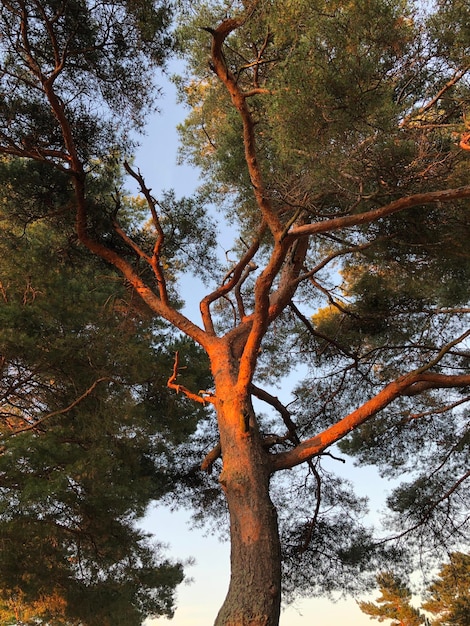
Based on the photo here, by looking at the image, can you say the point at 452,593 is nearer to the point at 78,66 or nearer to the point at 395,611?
the point at 395,611

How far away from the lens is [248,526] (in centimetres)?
340

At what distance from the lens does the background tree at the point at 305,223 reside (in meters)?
3.63

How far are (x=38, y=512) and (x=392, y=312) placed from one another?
416 centimetres

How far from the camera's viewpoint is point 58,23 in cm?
445

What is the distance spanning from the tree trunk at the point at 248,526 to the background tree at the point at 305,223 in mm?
12

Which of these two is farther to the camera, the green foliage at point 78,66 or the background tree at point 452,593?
the background tree at point 452,593

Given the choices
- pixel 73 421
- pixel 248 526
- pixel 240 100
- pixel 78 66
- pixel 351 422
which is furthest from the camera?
pixel 73 421

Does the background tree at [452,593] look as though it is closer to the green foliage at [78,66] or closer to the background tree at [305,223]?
the background tree at [305,223]

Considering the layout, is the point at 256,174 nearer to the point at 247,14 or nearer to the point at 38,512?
the point at 247,14

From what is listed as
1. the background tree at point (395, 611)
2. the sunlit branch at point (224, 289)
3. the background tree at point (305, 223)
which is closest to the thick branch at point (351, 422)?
the background tree at point (305, 223)

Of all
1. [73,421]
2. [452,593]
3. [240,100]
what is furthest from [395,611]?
[240,100]

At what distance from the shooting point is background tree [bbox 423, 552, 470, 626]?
648cm

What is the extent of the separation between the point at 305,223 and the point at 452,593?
6042mm

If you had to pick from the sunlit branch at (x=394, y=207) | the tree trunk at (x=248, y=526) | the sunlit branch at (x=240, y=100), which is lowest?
the tree trunk at (x=248, y=526)
